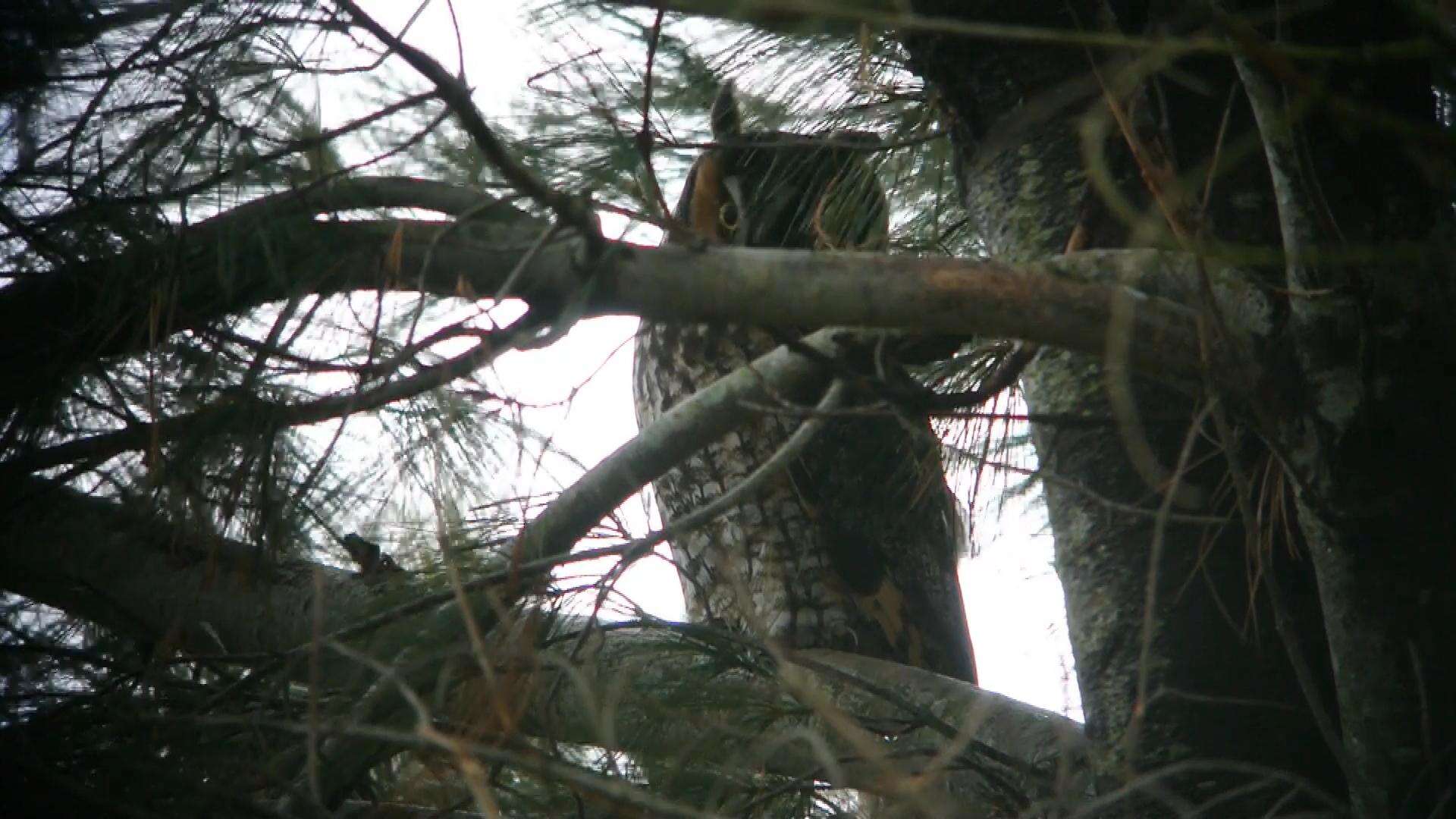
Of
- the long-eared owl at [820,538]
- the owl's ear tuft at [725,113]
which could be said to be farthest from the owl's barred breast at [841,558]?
the owl's ear tuft at [725,113]

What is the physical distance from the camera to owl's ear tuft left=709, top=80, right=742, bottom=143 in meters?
1.57

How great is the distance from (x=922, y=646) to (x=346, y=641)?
4.31 ft

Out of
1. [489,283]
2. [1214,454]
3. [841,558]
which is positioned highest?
[841,558]

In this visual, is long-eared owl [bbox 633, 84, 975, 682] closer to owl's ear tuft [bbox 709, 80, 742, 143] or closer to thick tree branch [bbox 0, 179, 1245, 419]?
owl's ear tuft [bbox 709, 80, 742, 143]

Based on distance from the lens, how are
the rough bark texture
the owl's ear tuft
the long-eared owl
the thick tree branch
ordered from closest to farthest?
the thick tree branch < the rough bark texture < the owl's ear tuft < the long-eared owl

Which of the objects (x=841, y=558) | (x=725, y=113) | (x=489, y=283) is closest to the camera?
(x=489, y=283)

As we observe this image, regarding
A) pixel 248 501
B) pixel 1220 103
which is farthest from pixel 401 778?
pixel 1220 103

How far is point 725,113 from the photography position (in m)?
1.61

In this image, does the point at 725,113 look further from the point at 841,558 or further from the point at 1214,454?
the point at 841,558

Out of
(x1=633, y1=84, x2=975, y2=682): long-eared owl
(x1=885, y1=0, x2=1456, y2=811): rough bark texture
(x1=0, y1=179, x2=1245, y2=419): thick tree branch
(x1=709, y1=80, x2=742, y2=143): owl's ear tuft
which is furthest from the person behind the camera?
(x1=633, y1=84, x2=975, y2=682): long-eared owl

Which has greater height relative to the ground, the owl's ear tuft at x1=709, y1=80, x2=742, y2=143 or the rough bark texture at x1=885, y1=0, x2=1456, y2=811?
the owl's ear tuft at x1=709, y1=80, x2=742, y2=143

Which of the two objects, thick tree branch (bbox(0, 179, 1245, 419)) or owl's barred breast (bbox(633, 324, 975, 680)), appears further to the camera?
owl's barred breast (bbox(633, 324, 975, 680))

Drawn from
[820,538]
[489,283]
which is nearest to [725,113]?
[489,283]

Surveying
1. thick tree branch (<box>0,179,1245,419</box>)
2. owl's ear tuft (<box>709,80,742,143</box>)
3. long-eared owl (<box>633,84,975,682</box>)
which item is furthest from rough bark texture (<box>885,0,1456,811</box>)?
long-eared owl (<box>633,84,975,682</box>)
